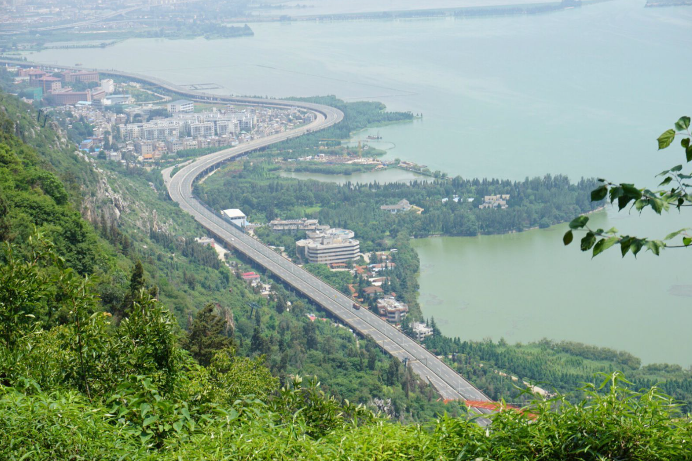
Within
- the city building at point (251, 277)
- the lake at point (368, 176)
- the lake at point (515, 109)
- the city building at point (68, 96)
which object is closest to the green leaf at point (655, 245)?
the lake at point (515, 109)

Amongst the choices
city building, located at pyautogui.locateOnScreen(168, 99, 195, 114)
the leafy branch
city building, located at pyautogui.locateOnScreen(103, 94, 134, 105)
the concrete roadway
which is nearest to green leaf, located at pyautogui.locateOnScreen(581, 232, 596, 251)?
the leafy branch

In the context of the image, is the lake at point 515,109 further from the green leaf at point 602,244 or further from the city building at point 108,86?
the green leaf at point 602,244

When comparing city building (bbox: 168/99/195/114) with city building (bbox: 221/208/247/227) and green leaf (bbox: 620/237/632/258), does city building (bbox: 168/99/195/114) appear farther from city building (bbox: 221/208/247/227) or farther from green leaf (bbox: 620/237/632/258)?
green leaf (bbox: 620/237/632/258)

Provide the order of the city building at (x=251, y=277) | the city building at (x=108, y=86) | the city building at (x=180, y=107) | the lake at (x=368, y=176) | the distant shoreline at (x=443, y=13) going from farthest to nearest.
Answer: the distant shoreline at (x=443, y=13) < the city building at (x=108, y=86) < the city building at (x=180, y=107) < the lake at (x=368, y=176) < the city building at (x=251, y=277)

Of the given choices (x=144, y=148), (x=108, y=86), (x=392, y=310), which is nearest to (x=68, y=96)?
(x=108, y=86)

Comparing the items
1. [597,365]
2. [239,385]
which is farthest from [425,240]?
[239,385]

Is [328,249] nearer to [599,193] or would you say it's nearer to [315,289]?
[315,289]
